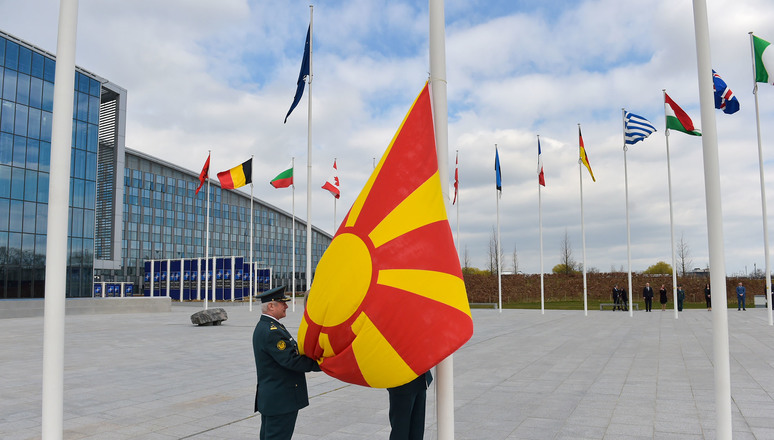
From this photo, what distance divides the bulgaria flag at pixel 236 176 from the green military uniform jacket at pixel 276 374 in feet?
76.7

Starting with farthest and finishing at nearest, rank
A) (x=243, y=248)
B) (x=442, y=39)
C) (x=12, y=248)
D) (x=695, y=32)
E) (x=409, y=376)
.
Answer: (x=243, y=248) → (x=12, y=248) → (x=695, y=32) → (x=442, y=39) → (x=409, y=376)

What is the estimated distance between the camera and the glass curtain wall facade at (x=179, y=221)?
259 feet

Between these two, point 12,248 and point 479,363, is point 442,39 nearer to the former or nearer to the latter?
point 479,363

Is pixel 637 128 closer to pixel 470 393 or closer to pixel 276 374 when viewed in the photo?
pixel 470 393

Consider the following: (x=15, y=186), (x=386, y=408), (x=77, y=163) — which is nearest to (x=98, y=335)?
(x=386, y=408)

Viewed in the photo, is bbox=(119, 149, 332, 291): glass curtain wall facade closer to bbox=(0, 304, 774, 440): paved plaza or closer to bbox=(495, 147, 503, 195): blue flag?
bbox=(495, 147, 503, 195): blue flag

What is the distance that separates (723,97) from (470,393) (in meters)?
12.8

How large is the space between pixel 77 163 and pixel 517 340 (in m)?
37.5

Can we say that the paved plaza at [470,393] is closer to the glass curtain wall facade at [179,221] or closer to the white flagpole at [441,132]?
the white flagpole at [441,132]

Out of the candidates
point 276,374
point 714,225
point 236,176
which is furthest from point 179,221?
point 714,225

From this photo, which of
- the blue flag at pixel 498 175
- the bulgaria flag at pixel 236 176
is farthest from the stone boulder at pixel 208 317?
the blue flag at pixel 498 175

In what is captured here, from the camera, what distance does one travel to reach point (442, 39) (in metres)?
3.87

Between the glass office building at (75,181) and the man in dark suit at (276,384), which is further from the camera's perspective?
the glass office building at (75,181)

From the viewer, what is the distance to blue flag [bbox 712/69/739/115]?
51.9 ft
